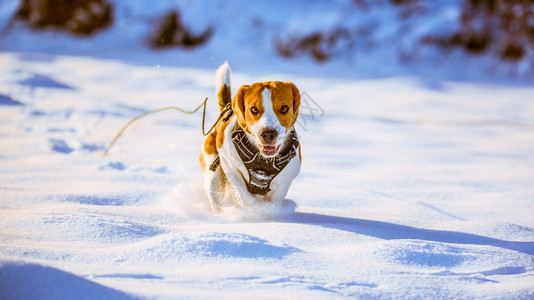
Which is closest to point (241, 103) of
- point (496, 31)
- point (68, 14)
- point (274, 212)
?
point (274, 212)

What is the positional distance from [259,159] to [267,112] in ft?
0.70

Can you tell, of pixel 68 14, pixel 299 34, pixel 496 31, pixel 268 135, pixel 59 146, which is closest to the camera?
pixel 268 135

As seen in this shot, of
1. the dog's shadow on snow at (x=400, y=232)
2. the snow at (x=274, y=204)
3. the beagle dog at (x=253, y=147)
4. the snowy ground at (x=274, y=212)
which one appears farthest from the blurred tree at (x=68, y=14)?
the dog's shadow on snow at (x=400, y=232)

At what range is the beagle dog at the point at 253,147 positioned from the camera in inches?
77.2

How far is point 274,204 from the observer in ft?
7.20

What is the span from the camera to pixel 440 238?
2031 millimetres

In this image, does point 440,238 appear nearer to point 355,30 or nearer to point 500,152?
point 500,152

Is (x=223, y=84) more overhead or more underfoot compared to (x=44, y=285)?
more overhead

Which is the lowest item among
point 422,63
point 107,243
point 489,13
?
point 107,243

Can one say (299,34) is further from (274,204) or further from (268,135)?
(268,135)

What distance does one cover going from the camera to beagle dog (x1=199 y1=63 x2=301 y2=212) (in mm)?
1962

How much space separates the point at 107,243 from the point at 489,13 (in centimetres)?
884

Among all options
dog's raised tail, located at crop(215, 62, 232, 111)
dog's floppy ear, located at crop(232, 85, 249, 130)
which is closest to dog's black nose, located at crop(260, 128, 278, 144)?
dog's floppy ear, located at crop(232, 85, 249, 130)

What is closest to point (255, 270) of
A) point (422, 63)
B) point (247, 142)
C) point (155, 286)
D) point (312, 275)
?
point (312, 275)
